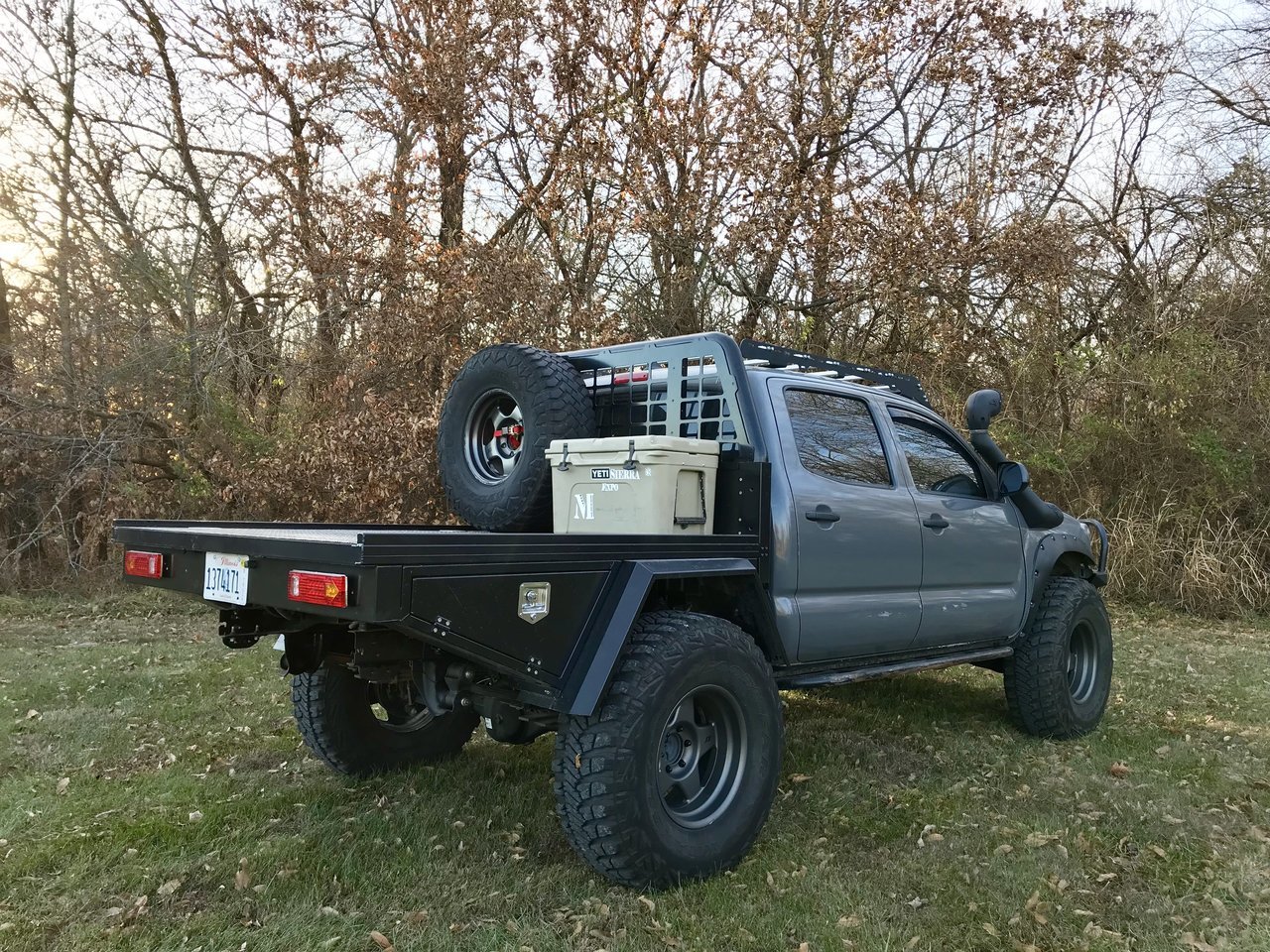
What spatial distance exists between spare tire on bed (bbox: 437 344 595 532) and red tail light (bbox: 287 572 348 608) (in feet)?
4.85

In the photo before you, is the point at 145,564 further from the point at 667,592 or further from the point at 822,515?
the point at 822,515

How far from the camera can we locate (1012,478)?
5.21 meters

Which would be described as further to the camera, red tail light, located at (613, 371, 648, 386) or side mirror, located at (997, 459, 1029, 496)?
side mirror, located at (997, 459, 1029, 496)

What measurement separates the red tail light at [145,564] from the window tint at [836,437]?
265 centimetres

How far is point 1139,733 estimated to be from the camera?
5.64 meters

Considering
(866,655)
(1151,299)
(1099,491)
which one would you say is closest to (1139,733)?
(866,655)

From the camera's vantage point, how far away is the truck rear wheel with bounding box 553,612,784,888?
10.2 feet

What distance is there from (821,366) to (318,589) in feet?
9.55

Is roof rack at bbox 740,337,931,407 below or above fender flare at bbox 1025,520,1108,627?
above

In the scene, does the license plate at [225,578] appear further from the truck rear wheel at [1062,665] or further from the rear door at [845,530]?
the truck rear wheel at [1062,665]

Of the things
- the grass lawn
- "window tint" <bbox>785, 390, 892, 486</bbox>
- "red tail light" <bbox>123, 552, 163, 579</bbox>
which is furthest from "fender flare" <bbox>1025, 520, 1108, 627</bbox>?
"red tail light" <bbox>123, 552, 163, 579</bbox>

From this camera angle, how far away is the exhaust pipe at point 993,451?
494 centimetres

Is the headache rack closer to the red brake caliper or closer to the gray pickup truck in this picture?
the gray pickup truck

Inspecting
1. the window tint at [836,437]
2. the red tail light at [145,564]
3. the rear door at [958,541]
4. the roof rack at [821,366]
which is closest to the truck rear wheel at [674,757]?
the window tint at [836,437]
